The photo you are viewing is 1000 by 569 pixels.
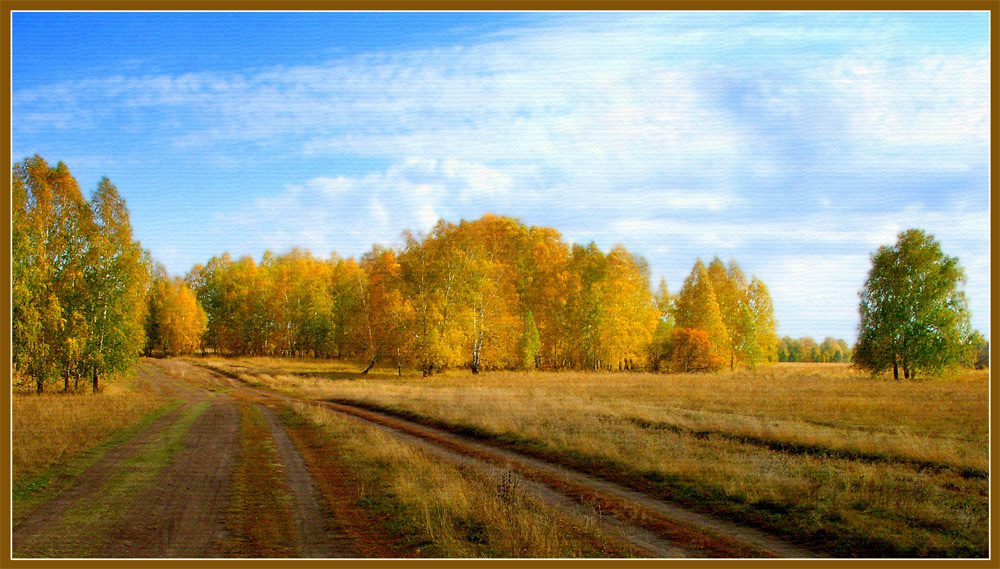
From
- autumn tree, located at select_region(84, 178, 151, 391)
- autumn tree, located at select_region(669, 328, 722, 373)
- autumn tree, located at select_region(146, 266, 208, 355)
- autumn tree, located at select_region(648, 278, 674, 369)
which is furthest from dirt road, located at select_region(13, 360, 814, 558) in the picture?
autumn tree, located at select_region(146, 266, 208, 355)

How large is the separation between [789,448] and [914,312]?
108 feet

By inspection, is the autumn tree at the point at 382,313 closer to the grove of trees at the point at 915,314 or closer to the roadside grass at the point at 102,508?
the roadside grass at the point at 102,508

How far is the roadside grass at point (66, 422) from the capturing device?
43.5ft

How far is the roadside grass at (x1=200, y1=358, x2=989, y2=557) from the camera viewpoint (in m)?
8.76

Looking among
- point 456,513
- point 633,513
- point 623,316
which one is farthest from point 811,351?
point 456,513

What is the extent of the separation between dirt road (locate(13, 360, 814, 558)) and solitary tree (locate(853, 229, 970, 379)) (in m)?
36.4

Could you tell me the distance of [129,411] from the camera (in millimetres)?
23516

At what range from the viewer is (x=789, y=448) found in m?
15.3

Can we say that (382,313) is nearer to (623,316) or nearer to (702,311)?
(623,316)

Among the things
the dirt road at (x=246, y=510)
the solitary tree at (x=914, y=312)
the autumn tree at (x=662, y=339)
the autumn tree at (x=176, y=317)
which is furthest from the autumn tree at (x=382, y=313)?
the solitary tree at (x=914, y=312)

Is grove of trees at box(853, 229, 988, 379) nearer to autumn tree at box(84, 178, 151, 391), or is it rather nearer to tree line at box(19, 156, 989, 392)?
tree line at box(19, 156, 989, 392)

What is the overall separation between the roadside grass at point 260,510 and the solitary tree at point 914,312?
41250mm

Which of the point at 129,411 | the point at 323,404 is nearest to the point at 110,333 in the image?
the point at 129,411

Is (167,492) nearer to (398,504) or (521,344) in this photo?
(398,504)
